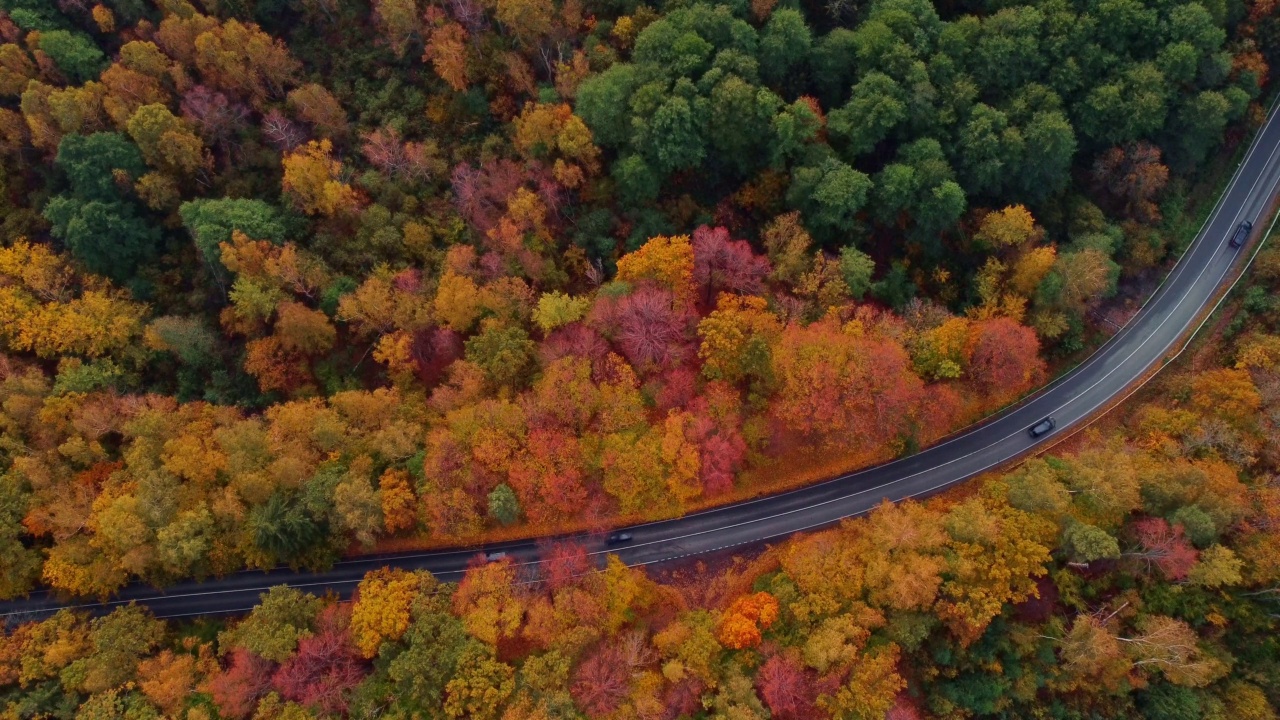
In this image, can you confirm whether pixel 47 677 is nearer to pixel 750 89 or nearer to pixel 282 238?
pixel 282 238

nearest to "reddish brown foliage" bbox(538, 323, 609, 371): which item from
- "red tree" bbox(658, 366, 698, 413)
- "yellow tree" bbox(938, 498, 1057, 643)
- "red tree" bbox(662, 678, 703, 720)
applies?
"red tree" bbox(658, 366, 698, 413)

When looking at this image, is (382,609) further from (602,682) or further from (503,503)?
(602,682)

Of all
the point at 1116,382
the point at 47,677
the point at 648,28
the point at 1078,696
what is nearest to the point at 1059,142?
the point at 1116,382

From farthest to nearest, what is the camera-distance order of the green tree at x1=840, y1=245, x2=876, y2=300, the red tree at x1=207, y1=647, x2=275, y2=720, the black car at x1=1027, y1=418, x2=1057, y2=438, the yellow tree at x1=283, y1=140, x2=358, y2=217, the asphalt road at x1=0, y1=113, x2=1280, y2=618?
the yellow tree at x1=283, y1=140, x2=358, y2=217 → the black car at x1=1027, y1=418, x2=1057, y2=438 → the asphalt road at x1=0, y1=113, x2=1280, y2=618 → the green tree at x1=840, y1=245, x2=876, y2=300 → the red tree at x1=207, y1=647, x2=275, y2=720

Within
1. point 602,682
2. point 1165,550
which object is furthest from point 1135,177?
point 602,682

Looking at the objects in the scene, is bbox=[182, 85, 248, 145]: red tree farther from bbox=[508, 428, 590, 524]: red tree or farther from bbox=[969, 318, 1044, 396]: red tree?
bbox=[969, 318, 1044, 396]: red tree
